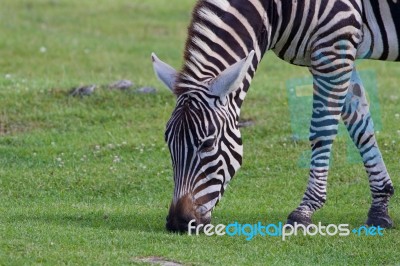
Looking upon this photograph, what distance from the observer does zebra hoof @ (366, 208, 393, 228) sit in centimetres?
1019

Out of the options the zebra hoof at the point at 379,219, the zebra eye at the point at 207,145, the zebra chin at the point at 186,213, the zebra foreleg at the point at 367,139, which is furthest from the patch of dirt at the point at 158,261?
the zebra foreleg at the point at 367,139

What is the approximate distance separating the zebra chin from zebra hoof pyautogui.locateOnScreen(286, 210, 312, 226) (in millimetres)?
1172

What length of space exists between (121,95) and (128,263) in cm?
792

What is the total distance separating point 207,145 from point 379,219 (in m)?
2.19

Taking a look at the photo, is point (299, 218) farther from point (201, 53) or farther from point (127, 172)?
point (127, 172)

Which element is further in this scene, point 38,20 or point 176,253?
point 38,20

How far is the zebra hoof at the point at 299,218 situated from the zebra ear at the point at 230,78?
161 cm

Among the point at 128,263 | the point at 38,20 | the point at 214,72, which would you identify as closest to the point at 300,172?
the point at 214,72

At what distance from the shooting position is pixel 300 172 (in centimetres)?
1261

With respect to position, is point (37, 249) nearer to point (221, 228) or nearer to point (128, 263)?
point (128, 263)

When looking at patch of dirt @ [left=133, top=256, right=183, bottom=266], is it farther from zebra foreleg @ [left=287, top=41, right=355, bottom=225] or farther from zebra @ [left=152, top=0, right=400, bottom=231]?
zebra foreleg @ [left=287, top=41, right=355, bottom=225]

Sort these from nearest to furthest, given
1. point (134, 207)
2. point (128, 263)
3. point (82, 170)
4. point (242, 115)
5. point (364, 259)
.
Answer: point (128, 263) < point (364, 259) < point (134, 207) < point (82, 170) < point (242, 115)

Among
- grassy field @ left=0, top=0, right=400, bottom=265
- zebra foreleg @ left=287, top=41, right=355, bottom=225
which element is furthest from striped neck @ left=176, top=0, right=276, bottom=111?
grassy field @ left=0, top=0, right=400, bottom=265

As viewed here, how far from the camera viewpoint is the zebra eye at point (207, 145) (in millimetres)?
9070
